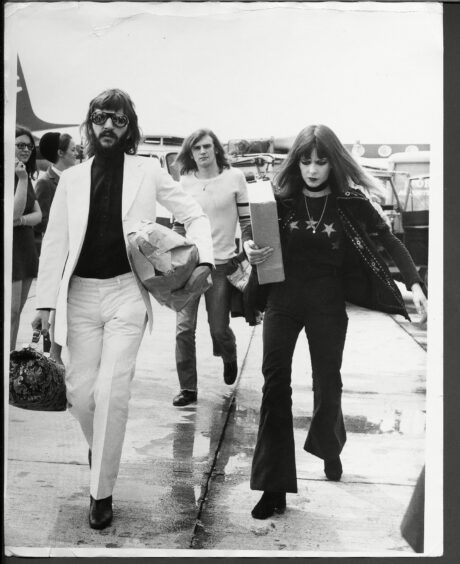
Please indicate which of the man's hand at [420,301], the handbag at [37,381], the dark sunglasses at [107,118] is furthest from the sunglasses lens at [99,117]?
the man's hand at [420,301]

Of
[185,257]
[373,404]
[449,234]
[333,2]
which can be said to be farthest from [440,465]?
[333,2]

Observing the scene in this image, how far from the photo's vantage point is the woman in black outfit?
149 inches

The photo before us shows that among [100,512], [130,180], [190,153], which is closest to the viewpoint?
[100,512]

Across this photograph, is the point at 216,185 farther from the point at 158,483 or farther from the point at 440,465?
the point at 440,465

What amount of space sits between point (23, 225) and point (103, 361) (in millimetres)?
893

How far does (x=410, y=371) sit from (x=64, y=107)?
2.45m

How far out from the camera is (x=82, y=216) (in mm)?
3764

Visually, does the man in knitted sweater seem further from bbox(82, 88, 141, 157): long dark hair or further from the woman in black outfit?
bbox(82, 88, 141, 157): long dark hair

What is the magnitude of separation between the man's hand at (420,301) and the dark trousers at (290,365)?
0.41 m

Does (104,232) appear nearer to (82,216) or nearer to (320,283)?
(82,216)

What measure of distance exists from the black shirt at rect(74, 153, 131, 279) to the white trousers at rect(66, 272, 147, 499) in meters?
0.06

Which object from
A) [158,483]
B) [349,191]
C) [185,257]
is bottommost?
[158,483]

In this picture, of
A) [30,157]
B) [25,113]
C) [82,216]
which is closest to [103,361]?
[82,216]

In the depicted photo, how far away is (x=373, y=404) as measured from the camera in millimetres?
3852
